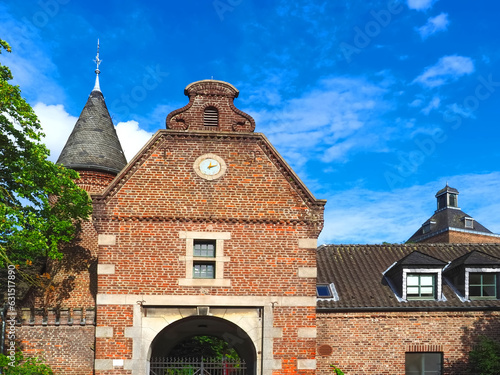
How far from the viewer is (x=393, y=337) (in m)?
20.3

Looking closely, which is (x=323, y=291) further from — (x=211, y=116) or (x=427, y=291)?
(x=211, y=116)

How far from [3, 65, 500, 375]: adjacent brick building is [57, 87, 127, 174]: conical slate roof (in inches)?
312

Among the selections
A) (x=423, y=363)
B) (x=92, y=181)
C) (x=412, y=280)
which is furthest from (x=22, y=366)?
(x=412, y=280)

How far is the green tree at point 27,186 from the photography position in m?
18.6

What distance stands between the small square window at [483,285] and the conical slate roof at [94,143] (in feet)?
53.2

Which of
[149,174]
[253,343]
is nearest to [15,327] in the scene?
[149,174]

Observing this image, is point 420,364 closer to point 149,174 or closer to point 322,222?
point 322,222

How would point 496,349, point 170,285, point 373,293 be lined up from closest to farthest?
point 170,285, point 496,349, point 373,293

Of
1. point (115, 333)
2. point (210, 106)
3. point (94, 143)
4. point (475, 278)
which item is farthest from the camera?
point (94, 143)

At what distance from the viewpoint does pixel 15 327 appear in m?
18.4

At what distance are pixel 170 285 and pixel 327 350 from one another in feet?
21.9

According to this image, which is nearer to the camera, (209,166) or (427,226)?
(209,166)

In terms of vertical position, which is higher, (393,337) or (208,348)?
(393,337)

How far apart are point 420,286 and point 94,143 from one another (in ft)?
52.5
